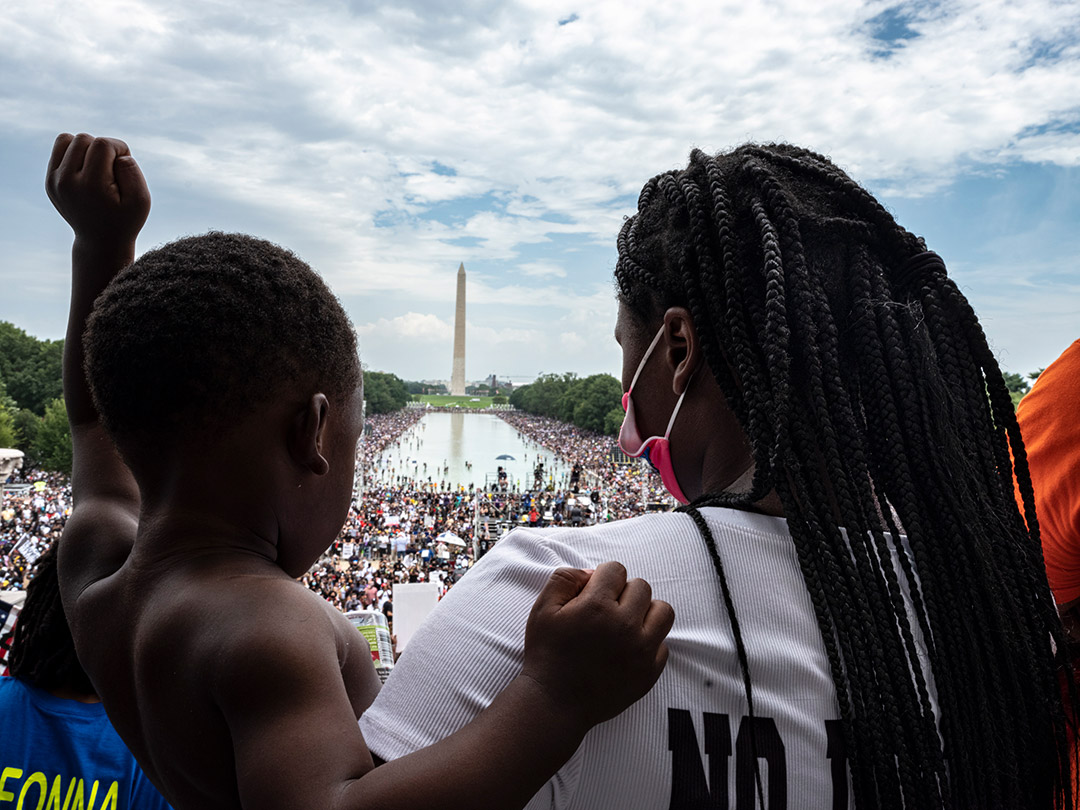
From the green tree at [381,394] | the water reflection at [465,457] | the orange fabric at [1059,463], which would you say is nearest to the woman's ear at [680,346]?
the orange fabric at [1059,463]

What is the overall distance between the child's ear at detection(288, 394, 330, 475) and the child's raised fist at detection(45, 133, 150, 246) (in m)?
0.65

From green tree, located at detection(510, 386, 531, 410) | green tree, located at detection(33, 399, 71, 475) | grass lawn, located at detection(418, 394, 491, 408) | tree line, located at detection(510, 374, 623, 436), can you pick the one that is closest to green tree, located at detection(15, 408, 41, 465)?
green tree, located at detection(33, 399, 71, 475)

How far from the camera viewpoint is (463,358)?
77.5 m

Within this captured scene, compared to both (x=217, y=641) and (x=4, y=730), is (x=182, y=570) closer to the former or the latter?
(x=217, y=641)

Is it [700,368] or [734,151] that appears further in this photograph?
[734,151]

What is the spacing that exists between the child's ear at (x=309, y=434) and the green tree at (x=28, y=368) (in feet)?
155

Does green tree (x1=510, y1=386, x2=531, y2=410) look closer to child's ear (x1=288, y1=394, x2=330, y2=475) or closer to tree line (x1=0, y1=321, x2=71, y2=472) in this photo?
tree line (x1=0, y1=321, x2=71, y2=472)

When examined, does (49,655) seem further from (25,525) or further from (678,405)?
(25,525)

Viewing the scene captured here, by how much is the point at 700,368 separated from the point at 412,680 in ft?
2.00

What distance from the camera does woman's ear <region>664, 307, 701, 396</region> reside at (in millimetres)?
1156

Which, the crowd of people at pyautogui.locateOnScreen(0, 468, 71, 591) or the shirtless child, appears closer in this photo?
the shirtless child

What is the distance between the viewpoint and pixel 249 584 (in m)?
1.03

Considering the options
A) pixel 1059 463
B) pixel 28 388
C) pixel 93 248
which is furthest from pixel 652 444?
pixel 28 388

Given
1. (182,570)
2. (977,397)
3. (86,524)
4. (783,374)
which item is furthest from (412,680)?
(977,397)
